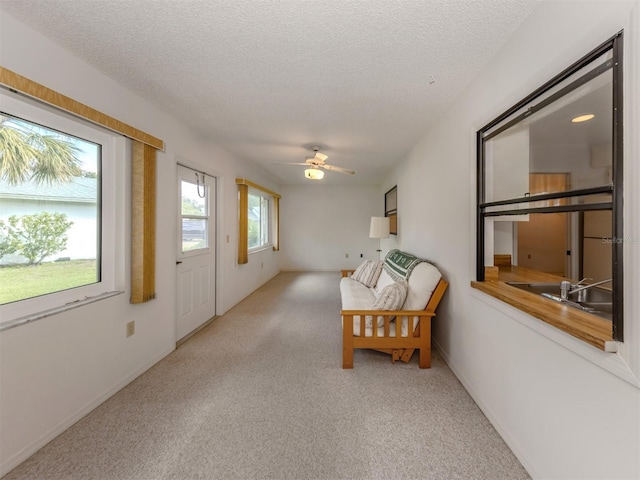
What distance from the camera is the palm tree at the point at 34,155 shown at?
138 cm

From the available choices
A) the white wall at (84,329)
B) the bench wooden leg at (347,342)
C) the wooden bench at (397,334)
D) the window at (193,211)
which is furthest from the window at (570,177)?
the window at (193,211)

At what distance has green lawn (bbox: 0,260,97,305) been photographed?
141 centimetres

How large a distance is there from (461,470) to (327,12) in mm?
2435

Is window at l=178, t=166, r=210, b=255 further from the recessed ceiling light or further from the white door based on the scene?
the recessed ceiling light

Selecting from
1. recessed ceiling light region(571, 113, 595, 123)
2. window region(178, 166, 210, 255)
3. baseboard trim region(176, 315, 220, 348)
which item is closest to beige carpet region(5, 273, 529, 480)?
baseboard trim region(176, 315, 220, 348)

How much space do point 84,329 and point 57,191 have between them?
3.02 feet

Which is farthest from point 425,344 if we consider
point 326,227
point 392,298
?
point 326,227

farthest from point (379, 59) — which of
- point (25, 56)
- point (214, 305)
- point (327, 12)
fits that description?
point (214, 305)

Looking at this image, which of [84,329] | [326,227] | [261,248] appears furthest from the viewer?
[326,227]

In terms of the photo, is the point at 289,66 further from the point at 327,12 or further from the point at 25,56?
the point at 25,56

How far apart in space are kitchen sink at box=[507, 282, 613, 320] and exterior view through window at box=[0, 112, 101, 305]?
115 inches

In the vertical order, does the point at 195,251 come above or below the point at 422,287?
above

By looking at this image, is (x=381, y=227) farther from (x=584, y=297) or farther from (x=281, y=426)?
(x=281, y=426)

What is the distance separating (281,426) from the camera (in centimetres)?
162
